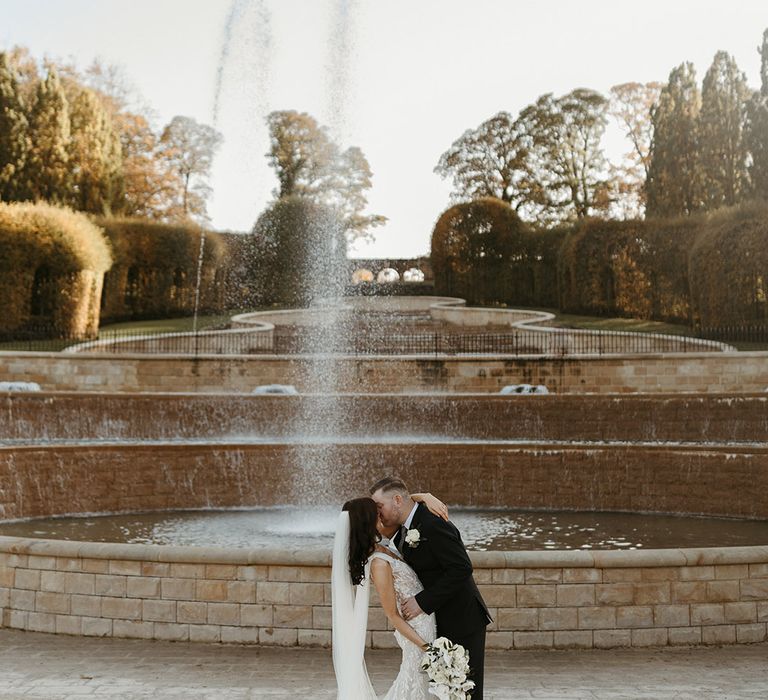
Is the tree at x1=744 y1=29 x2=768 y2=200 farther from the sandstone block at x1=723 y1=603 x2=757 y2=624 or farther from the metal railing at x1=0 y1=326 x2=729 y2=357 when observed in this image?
Result: the sandstone block at x1=723 y1=603 x2=757 y2=624

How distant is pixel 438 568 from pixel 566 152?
180 ft

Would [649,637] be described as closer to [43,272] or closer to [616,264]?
[43,272]

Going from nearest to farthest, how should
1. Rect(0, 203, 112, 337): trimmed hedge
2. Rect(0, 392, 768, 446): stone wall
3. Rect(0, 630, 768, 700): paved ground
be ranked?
Rect(0, 630, 768, 700): paved ground → Rect(0, 392, 768, 446): stone wall → Rect(0, 203, 112, 337): trimmed hedge

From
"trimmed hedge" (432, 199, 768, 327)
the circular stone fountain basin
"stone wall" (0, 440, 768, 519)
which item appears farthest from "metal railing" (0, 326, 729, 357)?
the circular stone fountain basin

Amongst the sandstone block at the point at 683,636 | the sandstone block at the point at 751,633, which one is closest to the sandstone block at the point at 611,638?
the sandstone block at the point at 683,636

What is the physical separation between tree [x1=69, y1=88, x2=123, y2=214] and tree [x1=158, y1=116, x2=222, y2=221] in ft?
33.3

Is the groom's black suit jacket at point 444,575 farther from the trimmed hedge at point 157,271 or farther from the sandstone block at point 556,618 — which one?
the trimmed hedge at point 157,271

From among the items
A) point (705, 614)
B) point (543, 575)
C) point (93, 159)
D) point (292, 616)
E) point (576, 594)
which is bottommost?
point (292, 616)

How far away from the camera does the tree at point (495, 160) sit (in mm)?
57688

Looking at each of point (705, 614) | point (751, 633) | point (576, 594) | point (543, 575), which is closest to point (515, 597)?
point (543, 575)

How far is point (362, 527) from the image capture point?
4.66 meters

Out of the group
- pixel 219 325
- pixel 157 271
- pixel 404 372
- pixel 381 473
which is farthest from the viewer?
pixel 157 271

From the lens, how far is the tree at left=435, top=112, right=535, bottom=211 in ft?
189

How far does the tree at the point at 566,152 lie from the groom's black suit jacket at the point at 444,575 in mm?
53761
